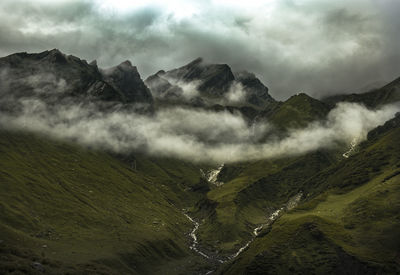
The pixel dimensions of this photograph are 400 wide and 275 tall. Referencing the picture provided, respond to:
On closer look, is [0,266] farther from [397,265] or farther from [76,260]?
[397,265]

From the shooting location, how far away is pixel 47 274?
7894 cm

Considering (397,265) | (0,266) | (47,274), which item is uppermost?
(0,266)

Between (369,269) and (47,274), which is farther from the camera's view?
(369,269)

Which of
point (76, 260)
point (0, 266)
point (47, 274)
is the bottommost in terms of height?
point (76, 260)

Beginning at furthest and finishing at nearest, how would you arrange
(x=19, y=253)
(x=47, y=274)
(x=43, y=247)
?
(x=43, y=247), (x=19, y=253), (x=47, y=274)

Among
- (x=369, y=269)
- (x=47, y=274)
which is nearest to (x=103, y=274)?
(x=47, y=274)

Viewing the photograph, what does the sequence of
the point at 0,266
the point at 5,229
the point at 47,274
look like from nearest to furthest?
the point at 0,266, the point at 47,274, the point at 5,229

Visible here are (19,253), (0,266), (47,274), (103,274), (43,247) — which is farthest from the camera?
(43,247)

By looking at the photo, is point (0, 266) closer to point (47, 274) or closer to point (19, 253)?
point (47, 274)

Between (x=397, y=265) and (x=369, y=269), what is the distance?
1370 centimetres

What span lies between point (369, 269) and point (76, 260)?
457 feet

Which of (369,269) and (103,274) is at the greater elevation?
(103,274)

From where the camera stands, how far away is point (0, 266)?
→ 225 ft

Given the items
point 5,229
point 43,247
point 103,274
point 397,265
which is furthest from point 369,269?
point 5,229
